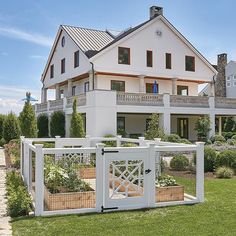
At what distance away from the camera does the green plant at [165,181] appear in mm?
8352

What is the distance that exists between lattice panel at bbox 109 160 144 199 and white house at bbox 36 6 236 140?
16166mm

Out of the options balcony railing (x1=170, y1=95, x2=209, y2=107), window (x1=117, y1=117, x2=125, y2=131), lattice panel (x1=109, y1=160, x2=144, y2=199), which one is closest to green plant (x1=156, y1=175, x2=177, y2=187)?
lattice panel (x1=109, y1=160, x2=144, y2=199)

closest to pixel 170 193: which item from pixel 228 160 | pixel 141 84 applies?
pixel 228 160

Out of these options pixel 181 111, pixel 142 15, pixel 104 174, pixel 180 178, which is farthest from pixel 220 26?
pixel 142 15

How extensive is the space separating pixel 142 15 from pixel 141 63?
8435 mm

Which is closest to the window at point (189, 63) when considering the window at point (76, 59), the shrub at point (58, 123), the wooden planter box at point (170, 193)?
the window at point (76, 59)

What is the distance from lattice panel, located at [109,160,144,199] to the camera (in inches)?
296

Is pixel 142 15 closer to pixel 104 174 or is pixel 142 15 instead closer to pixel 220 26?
pixel 220 26

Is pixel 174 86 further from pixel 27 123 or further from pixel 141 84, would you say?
pixel 27 123

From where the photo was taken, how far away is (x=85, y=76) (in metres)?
31.0

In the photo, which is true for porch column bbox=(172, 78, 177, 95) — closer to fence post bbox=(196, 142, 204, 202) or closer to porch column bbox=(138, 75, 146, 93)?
porch column bbox=(138, 75, 146, 93)

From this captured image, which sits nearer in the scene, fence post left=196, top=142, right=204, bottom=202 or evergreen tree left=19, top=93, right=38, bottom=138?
fence post left=196, top=142, right=204, bottom=202

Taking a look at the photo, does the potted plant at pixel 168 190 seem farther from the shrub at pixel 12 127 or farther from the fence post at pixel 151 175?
the shrub at pixel 12 127

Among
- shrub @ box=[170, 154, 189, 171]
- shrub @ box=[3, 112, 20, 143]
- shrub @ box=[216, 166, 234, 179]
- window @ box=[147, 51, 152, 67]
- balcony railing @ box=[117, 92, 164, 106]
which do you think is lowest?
shrub @ box=[216, 166, 234, 179]
